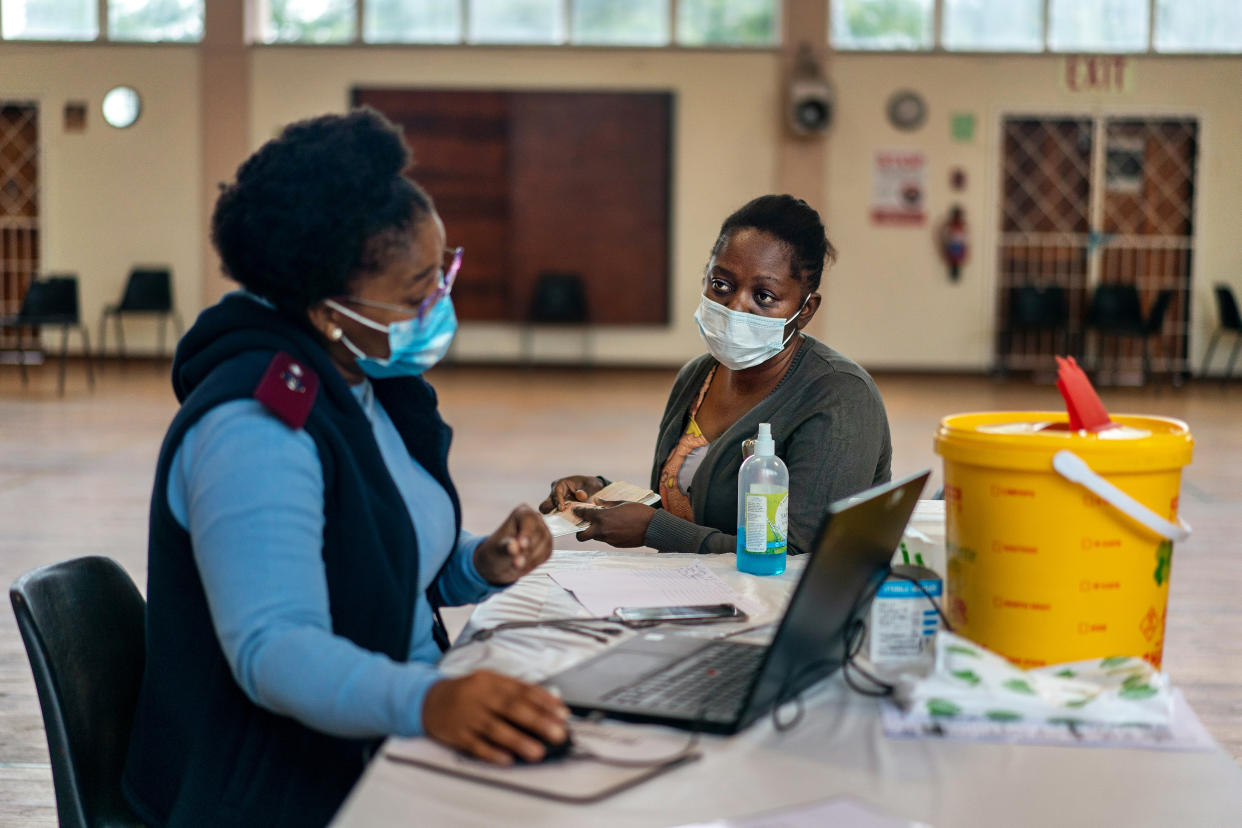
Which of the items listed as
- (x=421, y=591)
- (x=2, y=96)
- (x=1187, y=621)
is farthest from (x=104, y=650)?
(x=2, y=96)

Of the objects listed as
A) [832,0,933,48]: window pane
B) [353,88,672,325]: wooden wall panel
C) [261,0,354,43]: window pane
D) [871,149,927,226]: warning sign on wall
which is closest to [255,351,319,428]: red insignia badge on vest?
[353,88,672,325]: wooden wall panel

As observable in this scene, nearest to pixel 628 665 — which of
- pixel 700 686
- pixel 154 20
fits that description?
pixel 700 686

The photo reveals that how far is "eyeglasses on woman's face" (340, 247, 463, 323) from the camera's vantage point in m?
1.48

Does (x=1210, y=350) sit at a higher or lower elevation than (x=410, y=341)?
lower

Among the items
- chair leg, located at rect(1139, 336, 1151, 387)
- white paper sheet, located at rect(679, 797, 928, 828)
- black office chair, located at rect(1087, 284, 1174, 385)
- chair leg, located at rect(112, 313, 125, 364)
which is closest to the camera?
white paper sheet, located at rect(679, 797, 928, 828)

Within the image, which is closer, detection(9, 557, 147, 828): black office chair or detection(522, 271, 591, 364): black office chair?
detection(9, 557, 147, 828): black office chair

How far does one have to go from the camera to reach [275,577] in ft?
4.03

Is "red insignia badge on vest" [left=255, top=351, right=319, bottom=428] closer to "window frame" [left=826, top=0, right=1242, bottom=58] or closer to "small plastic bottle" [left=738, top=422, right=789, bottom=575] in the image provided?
"small plastic bottle" [left=738, top=422, right=789, bottom=575]

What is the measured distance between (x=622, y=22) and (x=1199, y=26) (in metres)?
5.03

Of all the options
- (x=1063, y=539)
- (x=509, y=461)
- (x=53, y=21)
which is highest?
(x=53, y=21)

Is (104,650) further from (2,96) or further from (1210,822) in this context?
(2,96)

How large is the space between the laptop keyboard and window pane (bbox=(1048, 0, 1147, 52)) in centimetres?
1096

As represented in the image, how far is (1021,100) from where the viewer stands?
1104 centimetres

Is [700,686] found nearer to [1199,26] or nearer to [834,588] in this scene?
[834,588]
